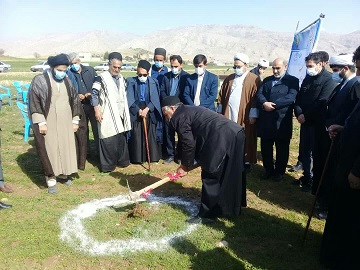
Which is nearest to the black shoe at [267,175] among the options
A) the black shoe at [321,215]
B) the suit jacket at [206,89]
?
the black shoe at [321,215]

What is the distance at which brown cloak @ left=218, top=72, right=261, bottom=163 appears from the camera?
603cm

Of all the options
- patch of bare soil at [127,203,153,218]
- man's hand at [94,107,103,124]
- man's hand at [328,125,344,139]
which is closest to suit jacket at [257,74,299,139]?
man's hand at [328,125,344,139]

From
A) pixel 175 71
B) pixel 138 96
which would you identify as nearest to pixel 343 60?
pixel 175 71

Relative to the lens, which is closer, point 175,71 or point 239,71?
point 239,71

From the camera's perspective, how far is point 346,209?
318 cm

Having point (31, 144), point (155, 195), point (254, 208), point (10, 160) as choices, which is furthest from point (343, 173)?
point (31, 144)

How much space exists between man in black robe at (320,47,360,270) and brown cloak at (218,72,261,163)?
2.77 metres

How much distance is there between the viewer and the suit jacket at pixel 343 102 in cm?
377

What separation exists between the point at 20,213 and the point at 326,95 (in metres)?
4.80

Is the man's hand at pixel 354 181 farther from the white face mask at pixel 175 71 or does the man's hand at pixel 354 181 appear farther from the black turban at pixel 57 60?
the white face mask at pixel 175 71

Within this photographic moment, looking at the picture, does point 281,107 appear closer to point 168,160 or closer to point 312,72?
point 312,72

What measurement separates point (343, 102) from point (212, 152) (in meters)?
1.68

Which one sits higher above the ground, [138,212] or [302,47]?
[302,47]

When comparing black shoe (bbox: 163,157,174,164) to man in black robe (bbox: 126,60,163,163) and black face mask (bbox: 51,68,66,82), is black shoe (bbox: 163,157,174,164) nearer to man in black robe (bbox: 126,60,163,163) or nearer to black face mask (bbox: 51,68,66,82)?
man in black robe (bbox: 126,60,163,163)
